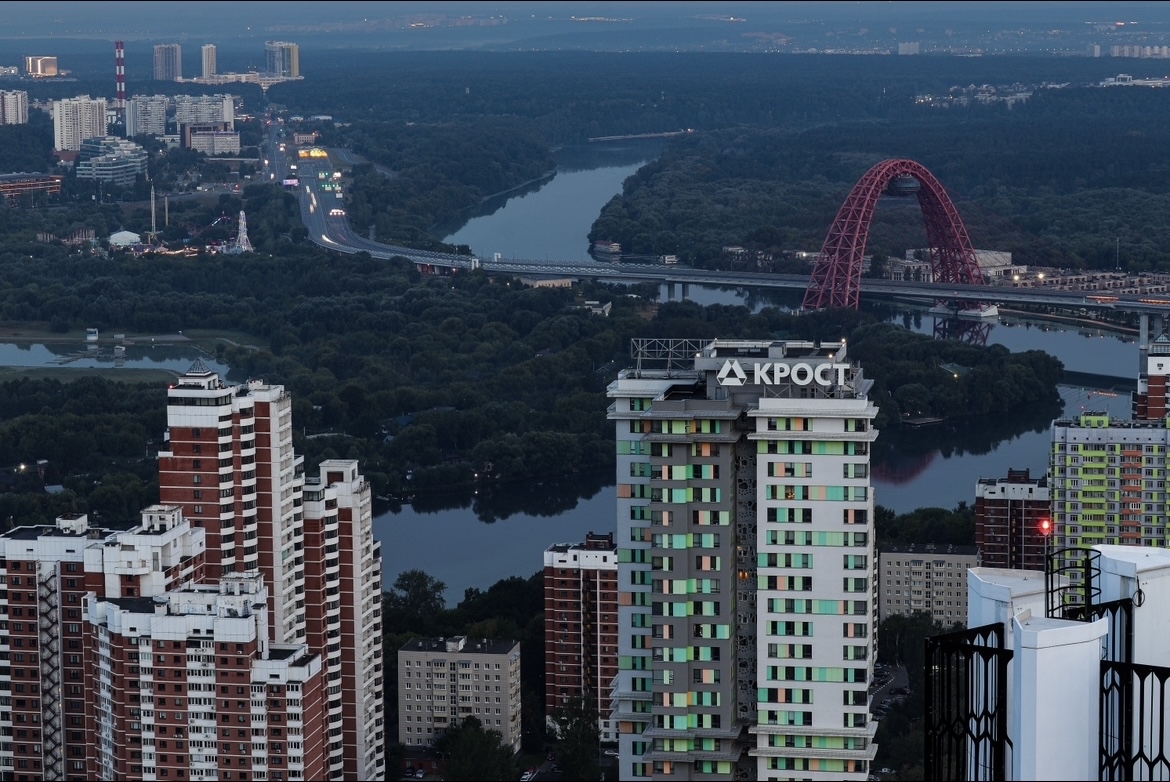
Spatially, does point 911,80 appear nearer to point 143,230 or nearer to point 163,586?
point 143,230

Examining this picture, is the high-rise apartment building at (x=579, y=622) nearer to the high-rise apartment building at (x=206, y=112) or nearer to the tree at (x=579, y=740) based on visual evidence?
the tree at (x=579, y=740)

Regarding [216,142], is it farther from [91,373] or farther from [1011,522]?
[1011,522]

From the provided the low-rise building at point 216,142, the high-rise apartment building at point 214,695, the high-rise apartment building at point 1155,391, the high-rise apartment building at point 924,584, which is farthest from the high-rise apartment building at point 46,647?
the low-rise building at point 216,142

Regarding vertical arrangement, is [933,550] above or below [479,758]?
above

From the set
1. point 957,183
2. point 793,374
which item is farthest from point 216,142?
point 793,374

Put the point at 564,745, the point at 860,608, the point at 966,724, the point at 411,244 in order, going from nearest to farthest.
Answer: the point at 966,724 < the point at 860,608 < the point at 564,745 < the point at 411,244

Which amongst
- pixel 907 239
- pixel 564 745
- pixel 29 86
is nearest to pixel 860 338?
pixel 907 239
